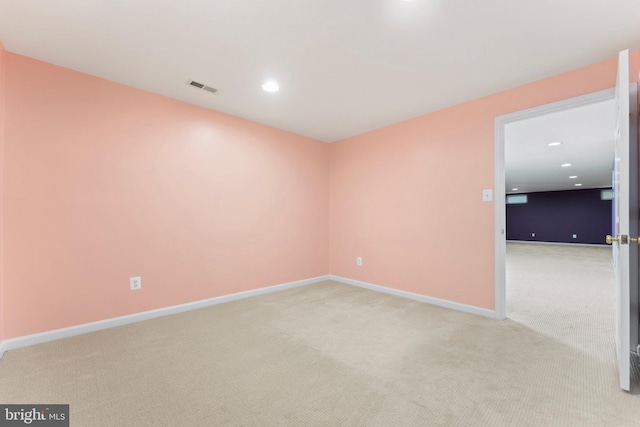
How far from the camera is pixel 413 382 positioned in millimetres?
1694

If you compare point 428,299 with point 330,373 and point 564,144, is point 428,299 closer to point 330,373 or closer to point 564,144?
point 330,373

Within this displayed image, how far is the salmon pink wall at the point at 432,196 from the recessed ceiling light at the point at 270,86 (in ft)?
5.92

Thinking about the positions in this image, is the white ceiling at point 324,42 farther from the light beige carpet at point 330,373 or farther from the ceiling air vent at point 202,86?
the light beige carpet at point 330,373

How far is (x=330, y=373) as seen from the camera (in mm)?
1805

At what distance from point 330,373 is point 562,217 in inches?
523

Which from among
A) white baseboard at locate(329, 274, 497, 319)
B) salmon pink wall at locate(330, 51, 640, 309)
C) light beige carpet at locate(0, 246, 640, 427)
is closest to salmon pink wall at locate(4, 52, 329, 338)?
light beige carpet at locate(0, 246, 640, 427)

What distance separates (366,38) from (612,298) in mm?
4445

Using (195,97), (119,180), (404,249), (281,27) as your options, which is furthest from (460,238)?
(119,180)

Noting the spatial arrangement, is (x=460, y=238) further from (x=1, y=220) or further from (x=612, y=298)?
(x=1, y=220)

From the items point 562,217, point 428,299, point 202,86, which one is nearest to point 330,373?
point 428,299

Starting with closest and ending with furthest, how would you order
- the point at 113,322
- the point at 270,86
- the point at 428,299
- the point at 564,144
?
the point at 113,322 → the point at 270,86 → the point at 428,299 → the point at 564,144

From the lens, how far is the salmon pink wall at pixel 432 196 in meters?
2.82

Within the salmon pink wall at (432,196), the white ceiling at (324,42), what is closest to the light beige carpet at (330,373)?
the salmon pink wall at (432,196)

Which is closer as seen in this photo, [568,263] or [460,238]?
[460,238]
